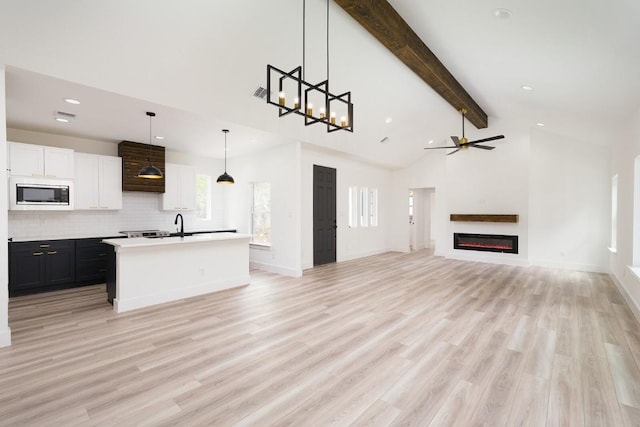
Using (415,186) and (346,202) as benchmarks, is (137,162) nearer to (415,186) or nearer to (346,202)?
(346,202)

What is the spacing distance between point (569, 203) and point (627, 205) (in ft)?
9.41

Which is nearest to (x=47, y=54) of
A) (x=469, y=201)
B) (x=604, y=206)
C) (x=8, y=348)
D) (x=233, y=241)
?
(x=8, y=348)

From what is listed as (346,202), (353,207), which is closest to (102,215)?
(346,202)

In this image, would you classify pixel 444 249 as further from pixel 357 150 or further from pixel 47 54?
pixel 47 54

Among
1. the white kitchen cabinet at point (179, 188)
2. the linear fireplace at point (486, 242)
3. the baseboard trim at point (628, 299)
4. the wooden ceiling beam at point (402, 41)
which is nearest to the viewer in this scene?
the wooden ceiling beam at point (402, 41)

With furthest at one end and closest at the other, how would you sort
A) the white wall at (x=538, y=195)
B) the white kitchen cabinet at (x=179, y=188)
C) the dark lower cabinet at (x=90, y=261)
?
the white wall at (x=538, y=195) → the white kitchen cabinet at (x=179, y=188) → the dark lower cabinet at (x=90, y=261)

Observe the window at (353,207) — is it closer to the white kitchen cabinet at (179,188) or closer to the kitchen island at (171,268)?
the kitchen island at (171,268)

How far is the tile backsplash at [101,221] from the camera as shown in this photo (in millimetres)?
5320

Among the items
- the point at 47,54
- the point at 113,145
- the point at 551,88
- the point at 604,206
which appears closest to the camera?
the point at 47,54

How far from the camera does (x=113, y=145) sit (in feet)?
20.5

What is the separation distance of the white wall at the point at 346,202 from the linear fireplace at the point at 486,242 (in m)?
2.37

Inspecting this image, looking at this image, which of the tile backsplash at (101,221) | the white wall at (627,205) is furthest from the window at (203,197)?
the white wall at (627,205)

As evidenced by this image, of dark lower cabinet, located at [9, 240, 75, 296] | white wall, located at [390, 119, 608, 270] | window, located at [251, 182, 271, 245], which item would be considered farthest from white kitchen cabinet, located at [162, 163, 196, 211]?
white wall, located at [390, 119, 608, 270]

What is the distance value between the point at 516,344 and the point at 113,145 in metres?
7.71
